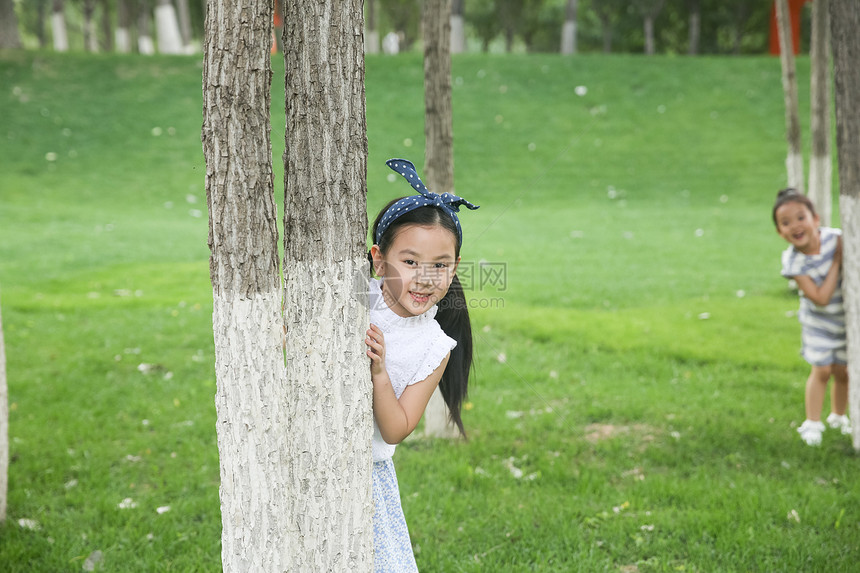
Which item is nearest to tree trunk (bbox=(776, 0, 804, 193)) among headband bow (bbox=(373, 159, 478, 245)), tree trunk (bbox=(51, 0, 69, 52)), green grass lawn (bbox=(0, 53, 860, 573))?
green grass lawn (bbox=(0, 53, 860, 573))

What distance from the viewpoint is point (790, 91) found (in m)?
7.92

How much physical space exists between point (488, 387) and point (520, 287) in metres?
3.24

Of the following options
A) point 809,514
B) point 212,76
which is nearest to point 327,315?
point 212,76

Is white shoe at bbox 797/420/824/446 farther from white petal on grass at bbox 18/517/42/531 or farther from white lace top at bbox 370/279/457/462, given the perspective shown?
white petal on grass at bbox 18/517/42/531

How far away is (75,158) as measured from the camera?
1658 cm

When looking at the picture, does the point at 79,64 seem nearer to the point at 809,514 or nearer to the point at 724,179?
the point at 724,179

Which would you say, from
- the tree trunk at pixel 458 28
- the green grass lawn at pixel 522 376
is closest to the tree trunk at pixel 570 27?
the tree trunk at pixel 458 28

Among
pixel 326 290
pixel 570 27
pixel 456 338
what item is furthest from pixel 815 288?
pixel 570 27

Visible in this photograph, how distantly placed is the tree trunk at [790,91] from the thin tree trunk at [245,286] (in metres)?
7.30

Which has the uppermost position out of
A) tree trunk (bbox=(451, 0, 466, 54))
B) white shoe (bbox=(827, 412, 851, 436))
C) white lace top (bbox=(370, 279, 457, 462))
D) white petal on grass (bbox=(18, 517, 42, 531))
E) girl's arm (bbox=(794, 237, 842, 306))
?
tree trunk (bbox=(451, 0, 466, 54))

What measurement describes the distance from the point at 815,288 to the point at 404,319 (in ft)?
10.5

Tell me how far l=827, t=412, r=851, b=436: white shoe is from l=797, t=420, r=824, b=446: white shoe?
0.19 m

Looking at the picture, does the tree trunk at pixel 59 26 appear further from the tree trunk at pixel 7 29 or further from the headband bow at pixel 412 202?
the headband bow at pixel 412 202

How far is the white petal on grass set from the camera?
140 inches
